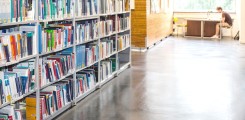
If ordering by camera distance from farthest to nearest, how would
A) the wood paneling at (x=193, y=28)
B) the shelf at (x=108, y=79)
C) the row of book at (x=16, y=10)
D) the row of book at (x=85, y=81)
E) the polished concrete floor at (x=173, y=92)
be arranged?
1. the wood paneling at (x=193, y=28)
2. the shelf at (x=108, y=79)
3. the row of book at (x=85, y=81)
4. the polished concrete floor at (x=173, y=92)
5. the row of book at (x=16, y=10)

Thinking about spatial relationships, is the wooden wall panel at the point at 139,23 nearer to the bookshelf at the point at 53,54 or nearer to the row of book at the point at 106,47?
the bookshelf at the point at 53,54

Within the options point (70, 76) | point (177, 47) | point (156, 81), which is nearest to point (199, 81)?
point (156, 81)

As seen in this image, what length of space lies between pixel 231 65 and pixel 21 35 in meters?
5.99

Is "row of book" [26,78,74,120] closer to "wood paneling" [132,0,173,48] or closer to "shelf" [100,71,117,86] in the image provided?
"shelf" [100,71,117,86]

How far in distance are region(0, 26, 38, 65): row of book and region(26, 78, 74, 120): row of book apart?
0.60m

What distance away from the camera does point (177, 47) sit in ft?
38.5

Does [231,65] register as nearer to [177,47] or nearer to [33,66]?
[177,47]

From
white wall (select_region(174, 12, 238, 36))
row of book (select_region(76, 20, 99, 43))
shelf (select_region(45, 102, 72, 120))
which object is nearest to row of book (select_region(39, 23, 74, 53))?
row of book (select_region(76, 20, 99, 43))

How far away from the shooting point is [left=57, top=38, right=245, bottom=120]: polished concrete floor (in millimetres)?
4879

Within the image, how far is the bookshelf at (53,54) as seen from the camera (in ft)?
12.2

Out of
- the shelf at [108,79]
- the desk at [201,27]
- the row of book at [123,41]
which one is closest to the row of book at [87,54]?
the shelf at [108,79]

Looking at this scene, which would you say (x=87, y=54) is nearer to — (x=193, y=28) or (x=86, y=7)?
(x=86, y=7)

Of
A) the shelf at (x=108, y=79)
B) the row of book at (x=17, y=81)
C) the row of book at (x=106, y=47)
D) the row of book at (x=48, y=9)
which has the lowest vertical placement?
the shelf at (x=108, y=79)

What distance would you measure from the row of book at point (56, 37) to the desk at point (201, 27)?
33.9 feet
